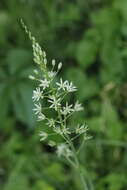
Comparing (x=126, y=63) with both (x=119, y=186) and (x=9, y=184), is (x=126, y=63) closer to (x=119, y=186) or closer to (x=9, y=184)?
(x=119, y=186)

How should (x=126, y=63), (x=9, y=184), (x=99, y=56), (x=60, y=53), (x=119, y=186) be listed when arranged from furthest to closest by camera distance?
(x=60, y=53)
(x=99, y=56)
(x=126, y=63)
(x=9, y=184)
(x=119, y=186)

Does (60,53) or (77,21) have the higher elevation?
(77,21)

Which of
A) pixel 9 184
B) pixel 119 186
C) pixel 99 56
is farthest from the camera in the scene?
pixel 99 56

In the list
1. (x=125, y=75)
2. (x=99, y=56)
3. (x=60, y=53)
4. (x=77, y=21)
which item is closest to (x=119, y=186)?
(x=125, y=75)

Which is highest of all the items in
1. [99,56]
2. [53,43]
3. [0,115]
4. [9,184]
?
[53,43]

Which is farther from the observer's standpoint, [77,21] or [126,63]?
[77,21]

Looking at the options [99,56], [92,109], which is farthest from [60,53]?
[92,109]
